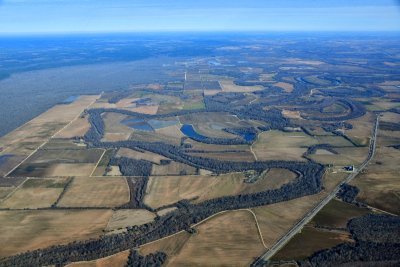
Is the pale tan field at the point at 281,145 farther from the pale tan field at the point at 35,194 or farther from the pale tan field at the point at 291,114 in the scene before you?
the pale tan field at the point at 35,194

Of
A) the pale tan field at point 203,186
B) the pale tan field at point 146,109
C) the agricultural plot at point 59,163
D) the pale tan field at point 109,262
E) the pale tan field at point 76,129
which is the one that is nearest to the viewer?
the pale tan field at point 109,262

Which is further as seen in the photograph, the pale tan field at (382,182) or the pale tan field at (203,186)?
the pale tan field at (203,186)

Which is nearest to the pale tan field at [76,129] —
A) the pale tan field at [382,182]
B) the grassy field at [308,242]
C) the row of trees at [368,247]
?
the grassy field at [308,242]

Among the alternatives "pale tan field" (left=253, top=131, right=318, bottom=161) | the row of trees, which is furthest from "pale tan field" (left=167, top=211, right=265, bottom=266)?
"pale tan field" (left=253, top=131, right=318, bottom=161)

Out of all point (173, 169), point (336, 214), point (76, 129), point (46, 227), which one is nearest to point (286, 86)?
point (76, 129)

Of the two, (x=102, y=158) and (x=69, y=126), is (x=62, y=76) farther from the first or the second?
(x=102, y=158)

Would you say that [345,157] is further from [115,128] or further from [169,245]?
[115,128]
